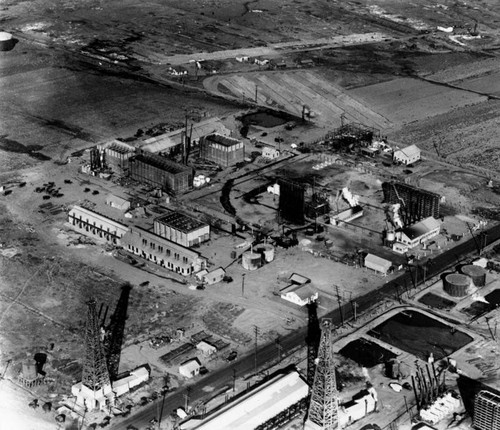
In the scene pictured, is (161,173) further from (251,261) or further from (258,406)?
(258,406)

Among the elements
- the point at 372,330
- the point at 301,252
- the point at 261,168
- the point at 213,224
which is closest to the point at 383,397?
the point at 372,330

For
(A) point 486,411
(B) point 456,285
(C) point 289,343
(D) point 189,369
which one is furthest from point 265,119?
(A) point 486,411

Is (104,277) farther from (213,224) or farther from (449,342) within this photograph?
(449,342)

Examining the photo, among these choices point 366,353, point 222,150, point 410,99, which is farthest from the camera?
point 410,99

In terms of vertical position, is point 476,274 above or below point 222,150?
above

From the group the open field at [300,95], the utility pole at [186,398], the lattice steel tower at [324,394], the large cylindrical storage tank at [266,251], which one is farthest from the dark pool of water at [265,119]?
the lattice steel tower at [324,394]

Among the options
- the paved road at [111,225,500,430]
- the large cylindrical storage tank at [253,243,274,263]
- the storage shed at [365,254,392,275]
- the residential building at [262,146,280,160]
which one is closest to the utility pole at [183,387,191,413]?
the paved road at [111,225,500,430]
